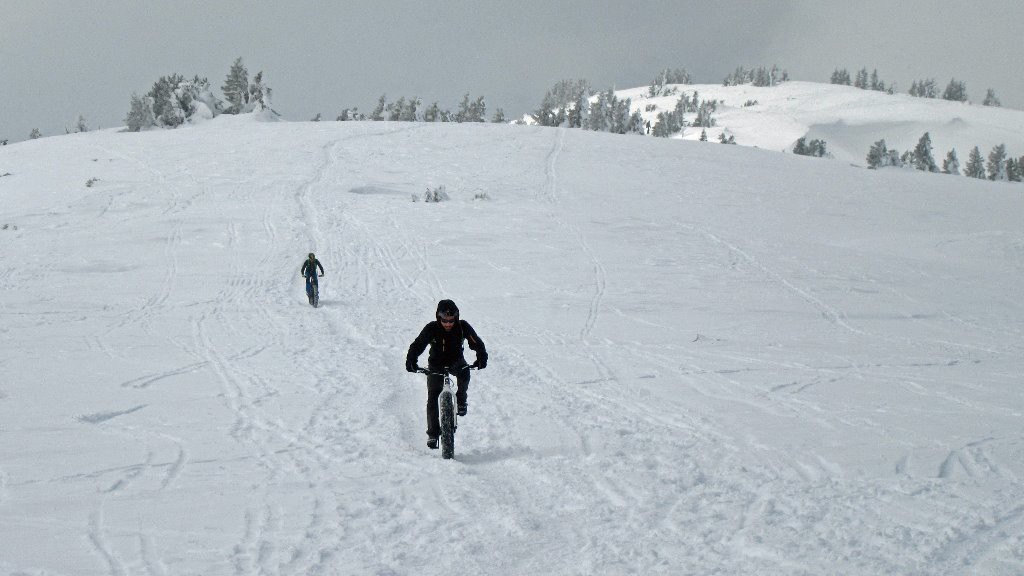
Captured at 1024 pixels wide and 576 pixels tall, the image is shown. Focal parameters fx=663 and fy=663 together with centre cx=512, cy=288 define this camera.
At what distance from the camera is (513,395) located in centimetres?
961

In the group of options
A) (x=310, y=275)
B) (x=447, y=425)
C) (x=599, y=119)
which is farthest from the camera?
(x=599, y=119)

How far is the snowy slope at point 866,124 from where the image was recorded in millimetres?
130250

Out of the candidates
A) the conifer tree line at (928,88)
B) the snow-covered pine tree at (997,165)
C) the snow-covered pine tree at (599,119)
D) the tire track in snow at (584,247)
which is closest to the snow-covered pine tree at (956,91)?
the conifer tree line at (928,88)

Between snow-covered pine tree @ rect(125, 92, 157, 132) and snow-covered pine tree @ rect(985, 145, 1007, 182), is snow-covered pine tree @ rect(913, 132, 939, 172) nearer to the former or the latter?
snow-covered pine tree @ rect(985, 145, 1007, 182)

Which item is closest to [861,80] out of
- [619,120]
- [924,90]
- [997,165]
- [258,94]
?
[924,90]

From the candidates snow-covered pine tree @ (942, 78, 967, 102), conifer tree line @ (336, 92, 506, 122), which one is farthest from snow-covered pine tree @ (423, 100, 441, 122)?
snow-covered pine tree @ (942, 78, 967, 102)

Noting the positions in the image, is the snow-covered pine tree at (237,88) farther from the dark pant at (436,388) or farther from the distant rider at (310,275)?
the dark pant at (436,388)

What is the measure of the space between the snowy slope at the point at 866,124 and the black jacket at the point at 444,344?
130514 mm

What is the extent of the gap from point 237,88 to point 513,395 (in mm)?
79315

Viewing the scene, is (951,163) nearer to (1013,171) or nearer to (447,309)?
(1013,171)

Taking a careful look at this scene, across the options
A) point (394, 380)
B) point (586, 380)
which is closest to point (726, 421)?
point (586, 380)

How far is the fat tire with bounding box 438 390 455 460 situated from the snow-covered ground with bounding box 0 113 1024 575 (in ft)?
0.69

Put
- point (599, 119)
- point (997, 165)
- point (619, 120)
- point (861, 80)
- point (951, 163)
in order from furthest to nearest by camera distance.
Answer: point (861, 80)
point (997, 165)
point (951, 163)
point (619, 120)
point (599, 119)

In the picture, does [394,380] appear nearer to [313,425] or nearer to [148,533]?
[313,425]
